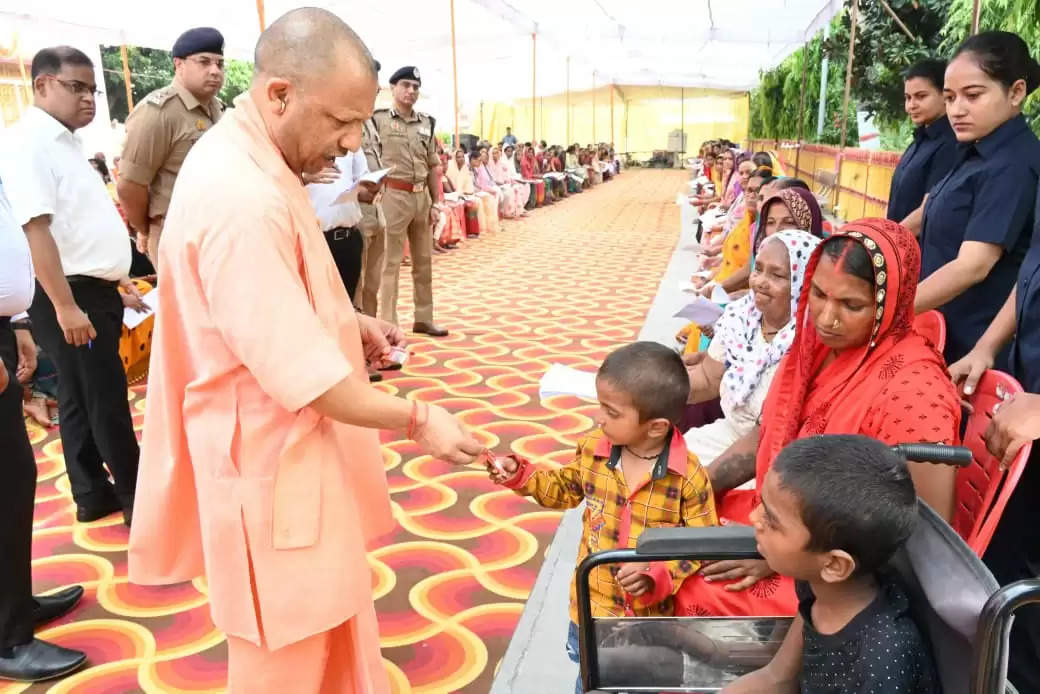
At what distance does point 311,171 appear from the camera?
1.31 meters

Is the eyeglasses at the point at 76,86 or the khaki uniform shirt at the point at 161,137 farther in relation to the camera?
the khaki uniform shirt at the point at 161,137

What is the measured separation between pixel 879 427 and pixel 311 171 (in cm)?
109

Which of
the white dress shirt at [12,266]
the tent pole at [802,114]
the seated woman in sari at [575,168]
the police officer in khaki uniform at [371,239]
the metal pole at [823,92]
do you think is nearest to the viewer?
the white dress shirt at [12,266]

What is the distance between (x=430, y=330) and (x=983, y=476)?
166 inches

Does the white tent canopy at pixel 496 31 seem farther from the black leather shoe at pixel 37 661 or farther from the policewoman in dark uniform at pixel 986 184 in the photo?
the policewoman in dark uniform at pixel 986 184

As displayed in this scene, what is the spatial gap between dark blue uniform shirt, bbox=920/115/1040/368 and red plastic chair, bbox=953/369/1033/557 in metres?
0.69

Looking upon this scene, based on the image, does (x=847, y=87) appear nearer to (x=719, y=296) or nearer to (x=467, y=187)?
(x=719, y=296)

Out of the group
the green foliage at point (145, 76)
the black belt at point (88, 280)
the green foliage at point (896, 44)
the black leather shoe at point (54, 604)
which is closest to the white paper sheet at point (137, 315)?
the black belt at point (88, 280)

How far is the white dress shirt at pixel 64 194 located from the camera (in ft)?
7.46

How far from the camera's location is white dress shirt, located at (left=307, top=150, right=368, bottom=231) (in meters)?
3.51

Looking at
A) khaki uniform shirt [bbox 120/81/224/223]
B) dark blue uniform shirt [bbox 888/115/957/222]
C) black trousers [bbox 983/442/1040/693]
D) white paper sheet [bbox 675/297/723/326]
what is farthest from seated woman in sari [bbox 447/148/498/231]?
black trousers [bbox 983/442/1040/693]

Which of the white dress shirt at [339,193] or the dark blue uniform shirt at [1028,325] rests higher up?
the white dress shirt at [339,193]

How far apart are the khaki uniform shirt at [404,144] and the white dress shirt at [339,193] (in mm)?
754

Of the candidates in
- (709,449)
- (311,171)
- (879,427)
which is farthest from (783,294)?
(311,171)
